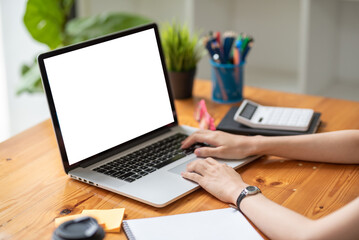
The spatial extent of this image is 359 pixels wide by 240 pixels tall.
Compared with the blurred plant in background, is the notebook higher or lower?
lower

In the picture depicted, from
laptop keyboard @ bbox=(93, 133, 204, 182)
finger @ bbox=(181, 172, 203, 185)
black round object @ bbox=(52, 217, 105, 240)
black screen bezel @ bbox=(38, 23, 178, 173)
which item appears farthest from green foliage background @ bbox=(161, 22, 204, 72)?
black round object @ bbox=(52, 217, 105, 240)

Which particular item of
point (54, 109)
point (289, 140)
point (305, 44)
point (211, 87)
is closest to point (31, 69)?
point (211, 87)

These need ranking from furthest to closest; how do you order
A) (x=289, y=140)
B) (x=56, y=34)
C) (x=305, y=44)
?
1. (x=56, y=34)
2. (x=305, y=44)
3. (x=289, y=140)

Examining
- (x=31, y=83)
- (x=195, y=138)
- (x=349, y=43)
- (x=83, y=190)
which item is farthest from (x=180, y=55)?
(x=349, y=43)

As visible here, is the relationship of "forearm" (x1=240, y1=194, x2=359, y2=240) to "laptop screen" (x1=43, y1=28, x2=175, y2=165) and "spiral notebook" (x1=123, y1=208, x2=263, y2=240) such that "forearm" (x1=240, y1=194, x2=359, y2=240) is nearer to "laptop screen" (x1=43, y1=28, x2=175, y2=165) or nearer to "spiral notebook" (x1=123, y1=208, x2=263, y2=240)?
"spiral notebook" (x1=123, y1=208, x2=263, y2=240)

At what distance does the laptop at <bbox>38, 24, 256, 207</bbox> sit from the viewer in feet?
3.92

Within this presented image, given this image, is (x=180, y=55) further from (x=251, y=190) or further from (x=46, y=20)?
(x=46, y=20)

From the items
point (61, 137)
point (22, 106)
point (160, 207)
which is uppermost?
point (61, 137)

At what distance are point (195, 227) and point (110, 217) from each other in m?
0.18

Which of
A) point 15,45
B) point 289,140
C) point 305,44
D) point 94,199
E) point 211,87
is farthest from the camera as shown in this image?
point 15,45

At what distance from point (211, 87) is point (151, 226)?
954mm

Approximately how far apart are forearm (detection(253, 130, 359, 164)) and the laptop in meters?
0.06

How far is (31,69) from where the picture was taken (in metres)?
2.67

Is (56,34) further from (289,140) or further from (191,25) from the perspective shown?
(289,140)
